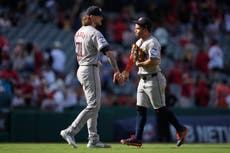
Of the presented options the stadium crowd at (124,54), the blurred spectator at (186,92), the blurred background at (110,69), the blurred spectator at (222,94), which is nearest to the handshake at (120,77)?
the stadium crowd at (124,54)

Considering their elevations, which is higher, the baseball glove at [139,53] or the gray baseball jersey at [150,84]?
the baseball glove at [139,53]

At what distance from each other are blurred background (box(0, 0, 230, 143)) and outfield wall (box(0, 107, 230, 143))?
1.1 inches

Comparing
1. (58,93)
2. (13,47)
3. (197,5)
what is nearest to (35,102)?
(58,93)

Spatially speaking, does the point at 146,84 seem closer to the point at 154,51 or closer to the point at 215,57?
the point at 154,51

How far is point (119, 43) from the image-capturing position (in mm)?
25953

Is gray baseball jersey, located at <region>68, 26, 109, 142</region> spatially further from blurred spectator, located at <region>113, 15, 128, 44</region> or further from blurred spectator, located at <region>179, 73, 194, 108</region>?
blurred spectator, located at <region>113, 15, 128, 44</region>

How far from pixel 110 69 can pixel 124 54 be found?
3.48 ft

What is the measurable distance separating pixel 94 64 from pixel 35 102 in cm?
895

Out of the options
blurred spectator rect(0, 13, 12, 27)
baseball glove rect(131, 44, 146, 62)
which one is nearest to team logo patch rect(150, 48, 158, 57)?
baseball glove rect(131, 44, 146, 62)

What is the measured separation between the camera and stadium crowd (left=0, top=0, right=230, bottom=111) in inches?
843

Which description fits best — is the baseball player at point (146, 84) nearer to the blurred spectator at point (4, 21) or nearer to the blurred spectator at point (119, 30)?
the blurred spectator at point (4, 21)

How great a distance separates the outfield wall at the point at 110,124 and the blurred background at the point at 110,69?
0.03 m

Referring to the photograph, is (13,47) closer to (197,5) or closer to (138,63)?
(197,5)

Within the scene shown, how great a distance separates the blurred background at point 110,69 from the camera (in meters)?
20.8
